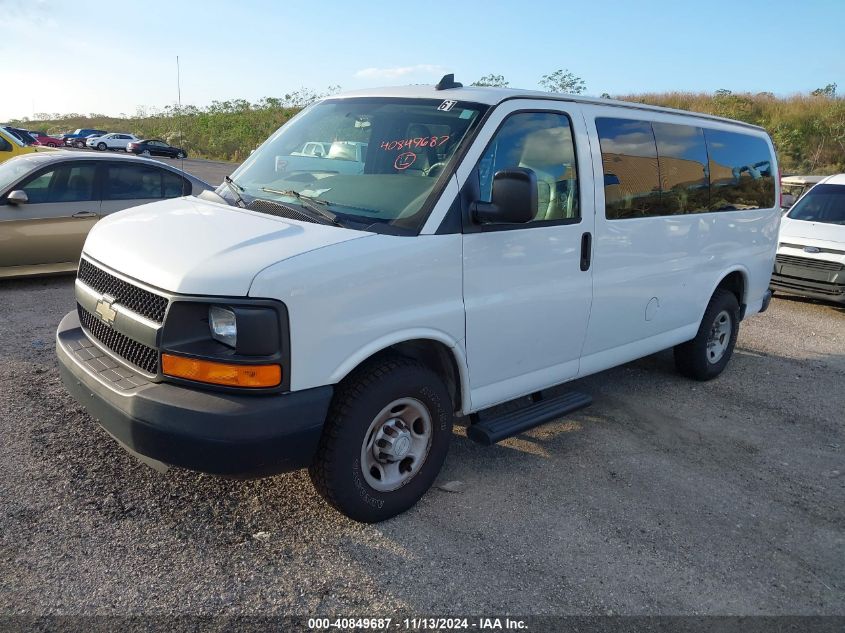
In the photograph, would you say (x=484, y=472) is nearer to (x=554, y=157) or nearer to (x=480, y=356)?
(x=480, y=356)

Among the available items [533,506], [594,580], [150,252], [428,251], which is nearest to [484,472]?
[533,506]

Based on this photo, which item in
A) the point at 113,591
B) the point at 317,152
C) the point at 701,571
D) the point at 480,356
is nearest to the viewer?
the point at 113,591

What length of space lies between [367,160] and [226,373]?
5.17 feet

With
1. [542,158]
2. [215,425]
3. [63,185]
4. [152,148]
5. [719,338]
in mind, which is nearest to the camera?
[215,425]

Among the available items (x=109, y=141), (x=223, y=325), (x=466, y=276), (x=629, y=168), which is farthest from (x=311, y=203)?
(x=109, y=141)

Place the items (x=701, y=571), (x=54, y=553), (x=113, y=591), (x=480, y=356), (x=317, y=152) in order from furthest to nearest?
(x=317, y=152)
(x=480, y=356)
(x=701, y=571)
(x=54, y=553)
(x=113, y=591)

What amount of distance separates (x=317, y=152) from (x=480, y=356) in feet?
5.11

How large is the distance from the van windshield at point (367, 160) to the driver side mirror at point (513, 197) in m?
0.29

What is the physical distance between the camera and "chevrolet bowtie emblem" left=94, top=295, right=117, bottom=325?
326 cm

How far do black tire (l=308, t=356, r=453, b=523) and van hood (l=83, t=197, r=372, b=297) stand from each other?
672mm

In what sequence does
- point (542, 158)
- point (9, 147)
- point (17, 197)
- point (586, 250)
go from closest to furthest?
1. point (542, 158)
2. point (586, 250)
3. point (17, 197)
4. point (9, 147)

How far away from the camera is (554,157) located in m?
4.13

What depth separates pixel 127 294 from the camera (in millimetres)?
3184

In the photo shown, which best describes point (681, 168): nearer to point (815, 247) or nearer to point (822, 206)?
point (815, 247)
